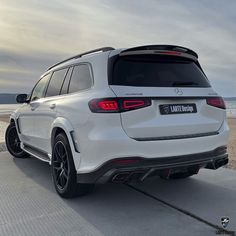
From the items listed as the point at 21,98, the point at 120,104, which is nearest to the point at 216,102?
the point at 120,104

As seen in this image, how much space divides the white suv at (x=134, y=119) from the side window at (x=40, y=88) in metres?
1.11

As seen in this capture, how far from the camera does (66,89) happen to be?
191 inches

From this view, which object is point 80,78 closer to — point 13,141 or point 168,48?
point 168,48

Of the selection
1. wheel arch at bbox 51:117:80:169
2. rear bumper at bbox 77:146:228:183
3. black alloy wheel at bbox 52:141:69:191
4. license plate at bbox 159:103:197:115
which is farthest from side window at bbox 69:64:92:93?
rear bumper at bbox 77:146:228:183

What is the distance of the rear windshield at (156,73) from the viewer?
3.98 metres

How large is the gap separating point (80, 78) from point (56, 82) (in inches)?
37.4

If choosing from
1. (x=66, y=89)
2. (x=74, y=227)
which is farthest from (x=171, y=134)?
(x=66, y=89)

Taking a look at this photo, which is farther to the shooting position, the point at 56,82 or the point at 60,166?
the point at 56,82

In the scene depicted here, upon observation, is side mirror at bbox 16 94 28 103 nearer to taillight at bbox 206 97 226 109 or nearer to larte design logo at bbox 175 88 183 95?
larte design logo at bbox 175 88 183 95

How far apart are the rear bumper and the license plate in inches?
19.2

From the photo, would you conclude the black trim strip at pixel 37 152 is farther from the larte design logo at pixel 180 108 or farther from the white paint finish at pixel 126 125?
the larte design logo at pixel 180 108

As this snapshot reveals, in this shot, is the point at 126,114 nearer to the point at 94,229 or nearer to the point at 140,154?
the point at 140,154

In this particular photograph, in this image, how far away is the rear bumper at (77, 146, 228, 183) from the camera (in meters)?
3.72

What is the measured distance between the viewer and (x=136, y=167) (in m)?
3.73
